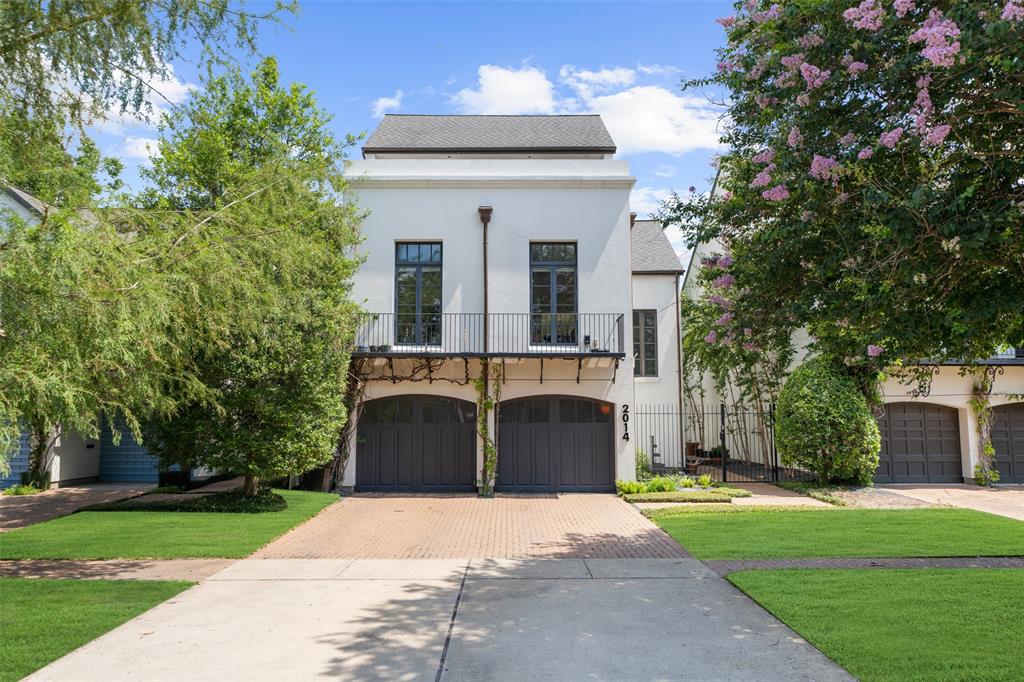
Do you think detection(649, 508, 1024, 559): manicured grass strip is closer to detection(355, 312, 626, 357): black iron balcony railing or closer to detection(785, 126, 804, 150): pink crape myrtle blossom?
detection(355, 312, 626, 357): black iron balcony railing

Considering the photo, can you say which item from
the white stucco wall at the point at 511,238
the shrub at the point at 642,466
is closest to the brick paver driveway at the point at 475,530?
the shrub at the point at 642,466

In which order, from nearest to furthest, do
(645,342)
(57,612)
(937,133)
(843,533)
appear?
(937,133) < (57,612) < (843,533) < (645,342)

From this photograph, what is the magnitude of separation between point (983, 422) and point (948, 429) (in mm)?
802

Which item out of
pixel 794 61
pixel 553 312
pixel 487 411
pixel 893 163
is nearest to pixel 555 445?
pixel 487 411

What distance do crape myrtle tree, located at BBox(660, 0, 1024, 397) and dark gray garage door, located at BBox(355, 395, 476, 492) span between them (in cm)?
1005

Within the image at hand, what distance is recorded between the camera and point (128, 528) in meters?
10.6

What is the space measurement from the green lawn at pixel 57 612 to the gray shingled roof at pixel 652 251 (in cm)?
1658

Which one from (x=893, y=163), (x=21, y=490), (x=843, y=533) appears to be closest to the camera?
(x=893, y=163)

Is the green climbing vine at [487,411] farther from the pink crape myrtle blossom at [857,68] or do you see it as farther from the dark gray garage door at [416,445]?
the pink crape myrtle blossom at [857,68]

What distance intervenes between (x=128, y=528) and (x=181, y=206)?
6.50 meters

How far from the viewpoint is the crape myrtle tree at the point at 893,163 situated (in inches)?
198

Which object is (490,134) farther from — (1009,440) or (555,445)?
(1009,440)

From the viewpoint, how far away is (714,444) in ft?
76.6

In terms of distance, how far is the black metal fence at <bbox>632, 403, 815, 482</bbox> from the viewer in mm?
18031
